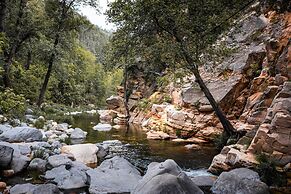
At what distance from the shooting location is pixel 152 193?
5.59 meters

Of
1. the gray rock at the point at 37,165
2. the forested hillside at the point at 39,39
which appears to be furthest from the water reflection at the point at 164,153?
the forested hillside at the point at 39,39

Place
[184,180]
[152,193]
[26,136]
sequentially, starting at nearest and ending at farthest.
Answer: [152,193] → [184,180] → [26,136]

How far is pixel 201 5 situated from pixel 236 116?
20.3 ft

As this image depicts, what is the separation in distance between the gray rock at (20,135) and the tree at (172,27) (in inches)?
193

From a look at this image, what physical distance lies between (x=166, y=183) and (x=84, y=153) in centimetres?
447

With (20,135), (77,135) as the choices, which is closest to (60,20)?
(77,135)

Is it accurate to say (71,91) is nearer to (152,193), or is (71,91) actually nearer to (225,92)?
(225,92)

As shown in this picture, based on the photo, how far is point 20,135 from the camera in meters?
10.3

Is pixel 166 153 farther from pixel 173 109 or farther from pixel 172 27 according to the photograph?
pixel 173 109

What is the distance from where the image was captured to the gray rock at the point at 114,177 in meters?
6.77

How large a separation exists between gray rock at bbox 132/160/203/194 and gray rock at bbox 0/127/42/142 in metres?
5.74

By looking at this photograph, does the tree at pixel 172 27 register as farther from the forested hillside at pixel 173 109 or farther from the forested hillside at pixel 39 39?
the forested hillside at pixel 39 39

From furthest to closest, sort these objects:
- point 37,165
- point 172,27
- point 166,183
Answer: point 172,27, point 37,165, point 166,183

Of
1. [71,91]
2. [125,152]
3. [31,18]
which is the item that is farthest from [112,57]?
[71,91]
